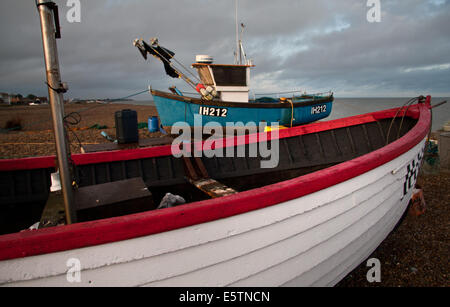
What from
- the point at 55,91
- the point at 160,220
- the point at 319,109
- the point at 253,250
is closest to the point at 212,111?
the point at 319,109

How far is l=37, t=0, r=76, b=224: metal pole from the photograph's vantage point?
1.74 metres

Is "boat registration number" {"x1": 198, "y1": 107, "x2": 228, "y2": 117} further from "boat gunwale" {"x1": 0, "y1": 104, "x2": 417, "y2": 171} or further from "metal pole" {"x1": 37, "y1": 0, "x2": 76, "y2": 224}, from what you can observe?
"metal pole" {"x1": 37, "y1": 0, "x2": 76, "y2": 224}

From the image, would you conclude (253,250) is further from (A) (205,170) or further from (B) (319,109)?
(B) (319,109)

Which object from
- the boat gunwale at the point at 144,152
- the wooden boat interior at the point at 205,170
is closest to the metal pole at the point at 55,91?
the wooden boat interior at the point at 205,170

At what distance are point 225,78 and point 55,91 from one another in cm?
1015

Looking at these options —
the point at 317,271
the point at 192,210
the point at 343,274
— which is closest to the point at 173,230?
the point at 192,210

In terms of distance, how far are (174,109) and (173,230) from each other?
912cm

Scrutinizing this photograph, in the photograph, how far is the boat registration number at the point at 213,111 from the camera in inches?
399

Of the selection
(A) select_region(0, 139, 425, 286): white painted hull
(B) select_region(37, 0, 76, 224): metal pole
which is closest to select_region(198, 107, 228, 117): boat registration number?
(A) select_region(0, 139, 425, 286): white painted hull

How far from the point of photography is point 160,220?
153 centimetres

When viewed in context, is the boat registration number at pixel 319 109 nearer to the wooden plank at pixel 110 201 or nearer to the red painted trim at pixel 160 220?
the red painted trim at pixel 160 220

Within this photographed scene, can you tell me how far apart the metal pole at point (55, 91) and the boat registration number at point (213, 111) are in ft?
27.4

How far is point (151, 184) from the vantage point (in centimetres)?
391
